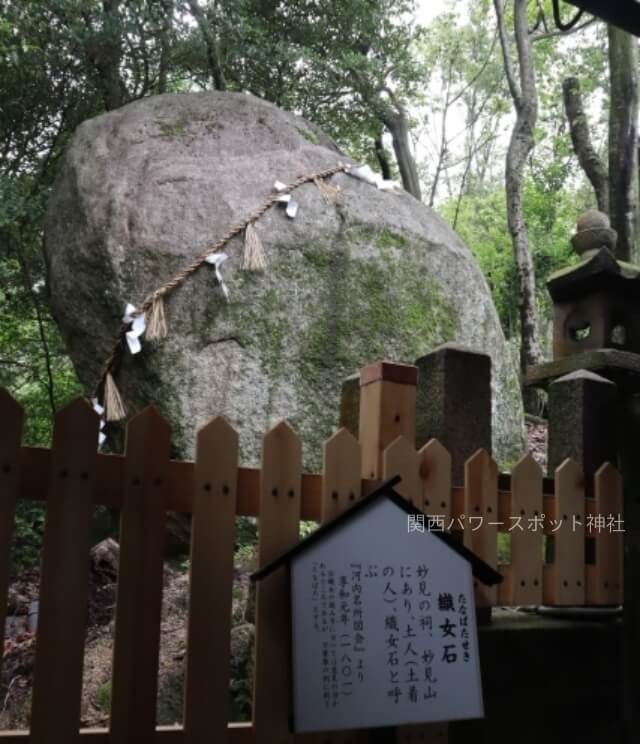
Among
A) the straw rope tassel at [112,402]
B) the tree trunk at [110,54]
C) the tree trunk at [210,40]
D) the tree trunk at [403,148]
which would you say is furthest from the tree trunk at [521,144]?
the straw rope tassel at [112,402]

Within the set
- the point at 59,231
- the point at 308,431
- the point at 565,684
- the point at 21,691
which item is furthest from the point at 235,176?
the point at 565,684

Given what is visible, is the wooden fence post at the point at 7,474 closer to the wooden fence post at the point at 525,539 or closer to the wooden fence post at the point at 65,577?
the wooden fence post at the point at 65,577

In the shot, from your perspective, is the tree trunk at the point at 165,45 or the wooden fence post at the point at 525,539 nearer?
the wooden fence post at the point at 525,539

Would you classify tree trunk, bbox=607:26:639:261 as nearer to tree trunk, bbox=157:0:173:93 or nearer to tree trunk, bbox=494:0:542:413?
tree trunk, bbox=494:0:542:413

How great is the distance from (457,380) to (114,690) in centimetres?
180

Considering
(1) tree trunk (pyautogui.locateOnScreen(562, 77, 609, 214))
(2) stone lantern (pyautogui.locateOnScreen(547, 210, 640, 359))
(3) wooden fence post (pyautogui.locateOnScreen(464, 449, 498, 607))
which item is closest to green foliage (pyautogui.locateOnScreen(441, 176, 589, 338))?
(1) tree trunk (pyautogui.locateOnScreen(562, 77, 609, 214))

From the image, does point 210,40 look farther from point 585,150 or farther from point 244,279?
point 585,150

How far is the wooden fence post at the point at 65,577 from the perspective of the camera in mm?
2000

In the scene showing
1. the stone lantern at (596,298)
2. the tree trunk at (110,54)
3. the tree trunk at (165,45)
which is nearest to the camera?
the stone lantern at (596,298)

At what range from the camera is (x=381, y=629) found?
7.53 feet

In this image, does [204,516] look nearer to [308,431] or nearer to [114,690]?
[114,690]

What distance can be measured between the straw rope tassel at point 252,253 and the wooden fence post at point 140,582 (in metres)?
3.85

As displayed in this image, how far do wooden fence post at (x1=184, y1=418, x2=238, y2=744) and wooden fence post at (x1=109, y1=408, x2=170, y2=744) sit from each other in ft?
0.36

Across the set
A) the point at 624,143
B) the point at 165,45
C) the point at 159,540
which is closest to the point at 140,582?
the point at 159,540
